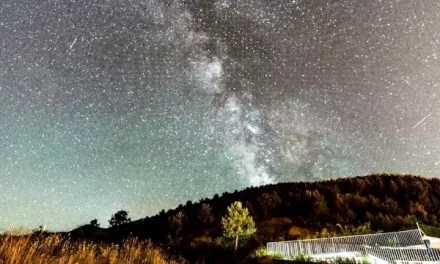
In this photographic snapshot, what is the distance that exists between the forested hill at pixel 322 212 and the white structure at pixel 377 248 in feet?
21.4

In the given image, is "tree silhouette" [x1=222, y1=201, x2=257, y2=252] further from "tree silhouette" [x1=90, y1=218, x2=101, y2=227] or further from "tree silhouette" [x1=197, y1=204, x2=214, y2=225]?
"tree silhouette" [x1=90, y1=218, x2=101, y2=227]

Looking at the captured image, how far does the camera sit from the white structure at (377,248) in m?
18.0

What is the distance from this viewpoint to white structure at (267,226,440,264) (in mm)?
17969

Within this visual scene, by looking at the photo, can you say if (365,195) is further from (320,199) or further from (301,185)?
(301,185)

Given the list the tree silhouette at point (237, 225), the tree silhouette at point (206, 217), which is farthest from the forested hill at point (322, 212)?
the tree silhouette at point (237, 225)

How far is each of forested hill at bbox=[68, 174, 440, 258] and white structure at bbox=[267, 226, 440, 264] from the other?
654cm

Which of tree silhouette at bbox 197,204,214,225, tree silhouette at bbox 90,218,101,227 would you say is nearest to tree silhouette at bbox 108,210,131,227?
tree silhouette at bbox 90,218,101,227

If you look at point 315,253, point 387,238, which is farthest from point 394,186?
point 315,253

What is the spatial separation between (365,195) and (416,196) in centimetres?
616

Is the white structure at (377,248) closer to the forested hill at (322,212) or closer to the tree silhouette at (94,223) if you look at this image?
the forested hill at (322,212)

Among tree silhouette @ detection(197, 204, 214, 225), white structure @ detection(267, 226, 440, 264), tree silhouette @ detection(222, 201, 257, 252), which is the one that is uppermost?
tree silhouette @ detection(197, 204, 214, 225)

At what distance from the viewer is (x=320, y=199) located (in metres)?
40.4

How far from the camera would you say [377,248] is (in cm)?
1975

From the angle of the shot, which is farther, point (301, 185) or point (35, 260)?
point (301, 185)
